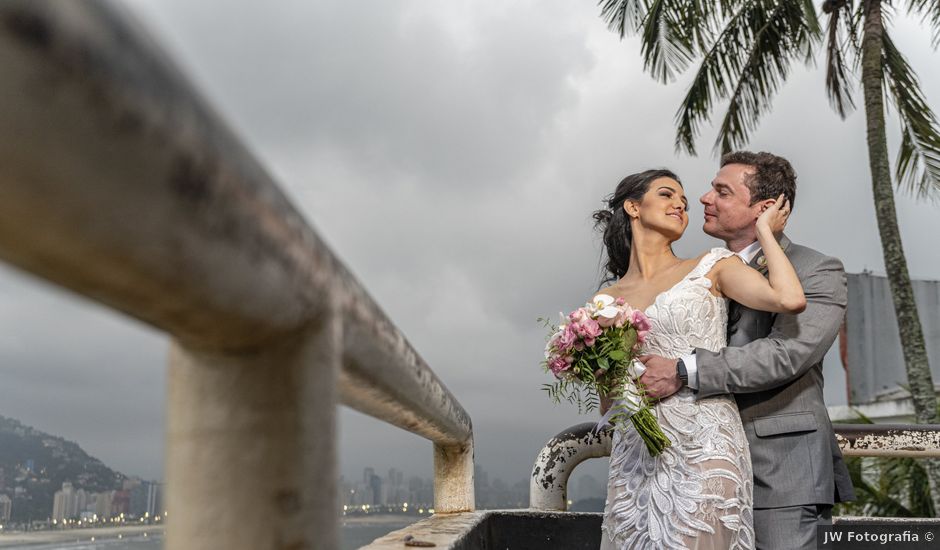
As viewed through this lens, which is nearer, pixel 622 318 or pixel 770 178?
pixel 622 318

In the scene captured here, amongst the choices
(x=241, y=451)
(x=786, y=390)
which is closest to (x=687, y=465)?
(x=786, y=390)

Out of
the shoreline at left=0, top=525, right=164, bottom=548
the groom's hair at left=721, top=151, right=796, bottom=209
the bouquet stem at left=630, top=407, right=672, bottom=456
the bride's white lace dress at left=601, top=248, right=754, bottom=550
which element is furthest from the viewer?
the groom's hair at left=721, top=151, right=796, bottom=209

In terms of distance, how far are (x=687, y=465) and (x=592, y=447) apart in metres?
0.52

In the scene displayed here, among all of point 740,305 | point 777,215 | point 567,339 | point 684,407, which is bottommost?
point 684,407

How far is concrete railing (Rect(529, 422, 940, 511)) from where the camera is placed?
3.44 metres

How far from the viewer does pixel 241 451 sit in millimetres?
508

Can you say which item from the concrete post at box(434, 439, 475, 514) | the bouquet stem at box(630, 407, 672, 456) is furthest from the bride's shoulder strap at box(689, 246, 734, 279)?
the concrete post at box(434, 439, 475, 514)

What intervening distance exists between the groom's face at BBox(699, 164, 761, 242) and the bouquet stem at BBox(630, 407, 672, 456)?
36.0 inches

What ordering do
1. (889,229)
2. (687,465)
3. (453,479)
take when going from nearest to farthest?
(453,479) → (687,465) → (889,229)

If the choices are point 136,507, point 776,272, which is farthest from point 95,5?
point 776,272

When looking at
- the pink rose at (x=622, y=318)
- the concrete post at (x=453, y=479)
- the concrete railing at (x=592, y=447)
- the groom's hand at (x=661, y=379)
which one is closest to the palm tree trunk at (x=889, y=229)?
the concrete railing at (x=592, y=447)

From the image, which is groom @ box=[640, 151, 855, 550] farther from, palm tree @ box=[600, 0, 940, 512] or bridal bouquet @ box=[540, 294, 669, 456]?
palm tree @ box=[600, 0, 940, 512]

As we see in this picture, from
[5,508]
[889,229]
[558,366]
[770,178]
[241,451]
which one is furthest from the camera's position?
[889,229]

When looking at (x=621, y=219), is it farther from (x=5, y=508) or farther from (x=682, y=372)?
(x=5, y=508)
